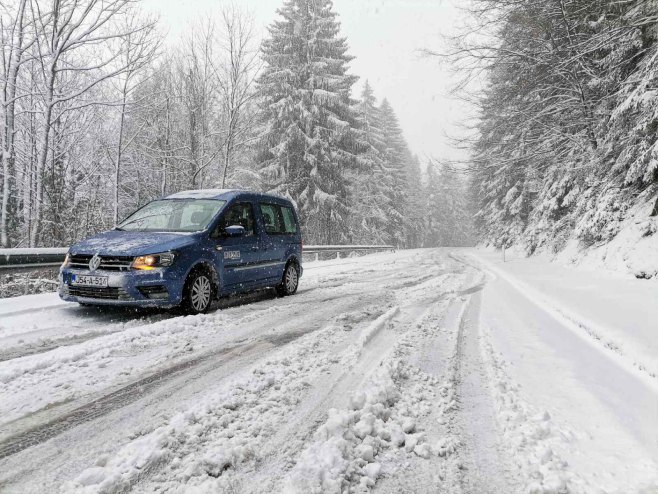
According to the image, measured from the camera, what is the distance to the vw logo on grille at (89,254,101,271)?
17.9 ft

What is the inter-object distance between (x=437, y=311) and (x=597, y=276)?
22.1ft

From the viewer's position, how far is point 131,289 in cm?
532

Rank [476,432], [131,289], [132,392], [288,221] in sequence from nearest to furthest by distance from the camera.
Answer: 1. [476,432]
2. [132,392]
3. [131,289]
4. [288,221]

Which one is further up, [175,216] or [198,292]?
[175,216]

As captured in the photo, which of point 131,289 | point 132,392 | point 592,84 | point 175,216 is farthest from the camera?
point 592,84

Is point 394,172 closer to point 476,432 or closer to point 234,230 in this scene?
point 234,230

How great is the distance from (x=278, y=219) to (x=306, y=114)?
15.6 meters

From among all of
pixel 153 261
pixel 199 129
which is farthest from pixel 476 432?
pixel 199 129

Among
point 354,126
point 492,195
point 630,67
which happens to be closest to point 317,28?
point 354,126

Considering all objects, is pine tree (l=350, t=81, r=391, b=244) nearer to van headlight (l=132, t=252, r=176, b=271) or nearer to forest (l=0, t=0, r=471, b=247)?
forest (l=0, t=0, r=471, b=247)

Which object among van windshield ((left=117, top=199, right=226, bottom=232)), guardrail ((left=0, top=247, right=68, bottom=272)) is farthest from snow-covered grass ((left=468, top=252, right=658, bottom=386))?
guardrail ((left=0, top=247, right=68, bottom=272))

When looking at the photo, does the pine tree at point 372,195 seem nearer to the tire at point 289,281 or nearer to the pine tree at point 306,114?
the pine tree at point 306,114

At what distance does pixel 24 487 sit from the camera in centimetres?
191

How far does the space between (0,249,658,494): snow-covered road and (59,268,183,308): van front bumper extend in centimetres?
26
